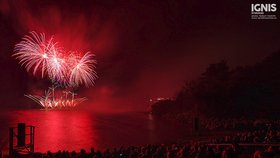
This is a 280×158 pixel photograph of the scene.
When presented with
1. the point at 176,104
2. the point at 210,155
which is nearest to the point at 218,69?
the point at 176,104

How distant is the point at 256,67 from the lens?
6431 centimetres

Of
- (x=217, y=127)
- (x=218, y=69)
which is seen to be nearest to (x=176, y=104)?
(x=218, y=69)

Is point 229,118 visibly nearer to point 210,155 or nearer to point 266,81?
point 266,81

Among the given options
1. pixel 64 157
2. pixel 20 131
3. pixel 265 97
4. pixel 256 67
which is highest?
pixel 256 67

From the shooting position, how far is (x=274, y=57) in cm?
6359

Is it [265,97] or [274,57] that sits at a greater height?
[274,57]

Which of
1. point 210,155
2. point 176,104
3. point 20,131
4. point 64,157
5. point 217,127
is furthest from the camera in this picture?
point 176,104

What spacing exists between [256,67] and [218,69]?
24.4ft

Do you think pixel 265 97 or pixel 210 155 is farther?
pixel 265 97

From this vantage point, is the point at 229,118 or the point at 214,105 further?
the point at 214,105

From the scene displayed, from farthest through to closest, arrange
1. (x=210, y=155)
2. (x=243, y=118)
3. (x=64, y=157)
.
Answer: (x=243, y=118) → (x=64, y=157) → (x=210, y=155)

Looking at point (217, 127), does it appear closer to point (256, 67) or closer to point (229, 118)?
point (229, 118)

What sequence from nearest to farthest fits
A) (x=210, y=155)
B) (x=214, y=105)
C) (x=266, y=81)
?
(x=210, y=155)
(x=266, y=81)
(x=214, y=105)

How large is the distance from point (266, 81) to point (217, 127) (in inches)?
623
